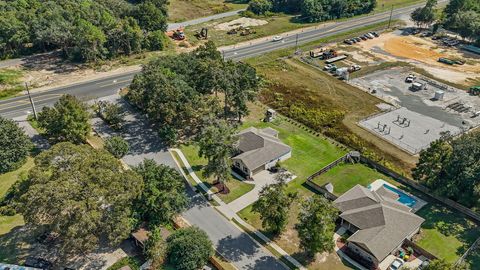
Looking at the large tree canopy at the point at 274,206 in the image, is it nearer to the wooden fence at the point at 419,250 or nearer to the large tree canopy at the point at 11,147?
the wooden fence at the point at 419,250

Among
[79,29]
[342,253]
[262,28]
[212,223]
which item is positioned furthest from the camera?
[262,28]

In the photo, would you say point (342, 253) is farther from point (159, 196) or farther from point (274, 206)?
point (159, 196)

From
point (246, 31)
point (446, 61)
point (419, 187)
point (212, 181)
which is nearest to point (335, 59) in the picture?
point (446, 61)

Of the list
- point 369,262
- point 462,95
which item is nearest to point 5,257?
point 369,262

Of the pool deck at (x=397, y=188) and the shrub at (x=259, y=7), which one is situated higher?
the shrub at (x=259, y=7)

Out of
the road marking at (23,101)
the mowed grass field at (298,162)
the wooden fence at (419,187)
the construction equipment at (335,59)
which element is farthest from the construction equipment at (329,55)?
the road marking at (23,101)
